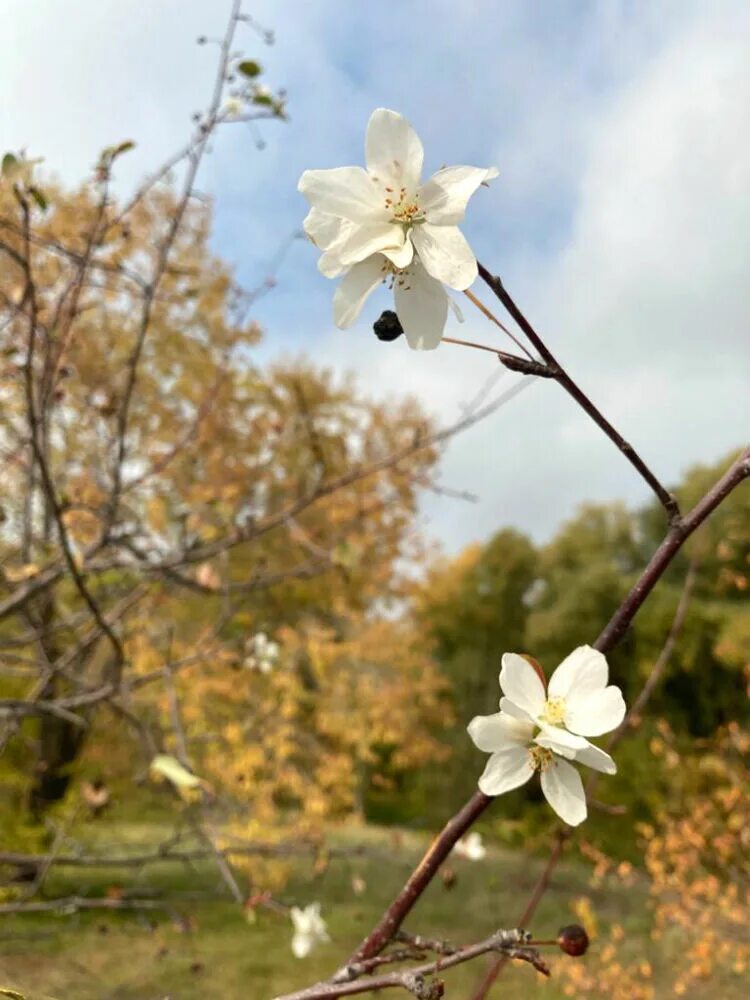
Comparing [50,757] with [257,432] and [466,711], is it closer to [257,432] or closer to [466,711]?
[257,432]

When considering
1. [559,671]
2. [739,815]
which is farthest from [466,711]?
[559,671]

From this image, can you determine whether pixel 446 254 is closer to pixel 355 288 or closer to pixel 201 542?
pixel 355 288

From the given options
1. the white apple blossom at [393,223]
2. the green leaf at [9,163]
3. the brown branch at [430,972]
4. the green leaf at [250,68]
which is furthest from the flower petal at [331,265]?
the green leaf at [250,68]

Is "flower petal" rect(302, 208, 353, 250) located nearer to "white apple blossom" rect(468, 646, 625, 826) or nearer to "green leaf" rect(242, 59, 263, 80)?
"white apple blossom" rect(468, 646, 625, 826)

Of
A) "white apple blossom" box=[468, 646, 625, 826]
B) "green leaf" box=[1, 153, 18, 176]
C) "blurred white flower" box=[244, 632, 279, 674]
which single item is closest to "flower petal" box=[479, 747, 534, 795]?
"white apple blossom" box=[468, 646, 625, 826]

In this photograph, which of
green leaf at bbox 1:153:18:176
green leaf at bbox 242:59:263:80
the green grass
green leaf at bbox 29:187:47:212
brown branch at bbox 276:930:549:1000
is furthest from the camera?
the green grass

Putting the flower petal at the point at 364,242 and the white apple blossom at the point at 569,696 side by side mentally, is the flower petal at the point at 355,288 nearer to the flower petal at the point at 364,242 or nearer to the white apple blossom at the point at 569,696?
the flower petal at the point at 364,242
